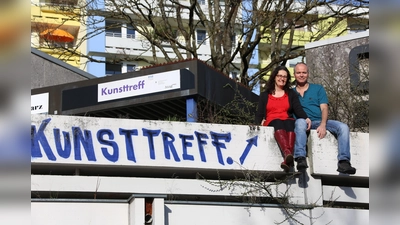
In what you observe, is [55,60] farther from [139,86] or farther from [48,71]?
[139,86]

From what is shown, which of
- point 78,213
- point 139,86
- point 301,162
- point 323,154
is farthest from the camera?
point 139,86

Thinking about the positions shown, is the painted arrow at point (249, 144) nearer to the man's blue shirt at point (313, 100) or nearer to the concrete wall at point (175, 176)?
the concrete wall at point (175, 176)

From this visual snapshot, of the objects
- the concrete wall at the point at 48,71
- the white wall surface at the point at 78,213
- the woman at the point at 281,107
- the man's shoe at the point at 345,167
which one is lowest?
the white wall surface at the point at 78,213

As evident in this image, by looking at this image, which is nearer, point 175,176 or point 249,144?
point 175,176

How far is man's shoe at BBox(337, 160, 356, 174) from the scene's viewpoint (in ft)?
26.7

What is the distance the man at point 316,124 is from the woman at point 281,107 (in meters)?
0.14

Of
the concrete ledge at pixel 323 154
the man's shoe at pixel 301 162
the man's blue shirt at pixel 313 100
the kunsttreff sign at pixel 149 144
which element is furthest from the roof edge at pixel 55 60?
the man's shoe at pixel 301 162

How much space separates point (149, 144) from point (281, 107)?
1659mm

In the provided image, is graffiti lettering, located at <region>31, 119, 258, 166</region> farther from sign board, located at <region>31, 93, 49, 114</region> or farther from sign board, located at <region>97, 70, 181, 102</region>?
sign board, located at <region>31, 93, 49, 114</region>

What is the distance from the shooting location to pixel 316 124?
8.86 m

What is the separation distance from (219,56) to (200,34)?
26.7m

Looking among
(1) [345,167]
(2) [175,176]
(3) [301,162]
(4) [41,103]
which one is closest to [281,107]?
(3) [301,162]

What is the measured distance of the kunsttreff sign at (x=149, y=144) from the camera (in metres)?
8.19

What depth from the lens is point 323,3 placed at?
20.1 meters
